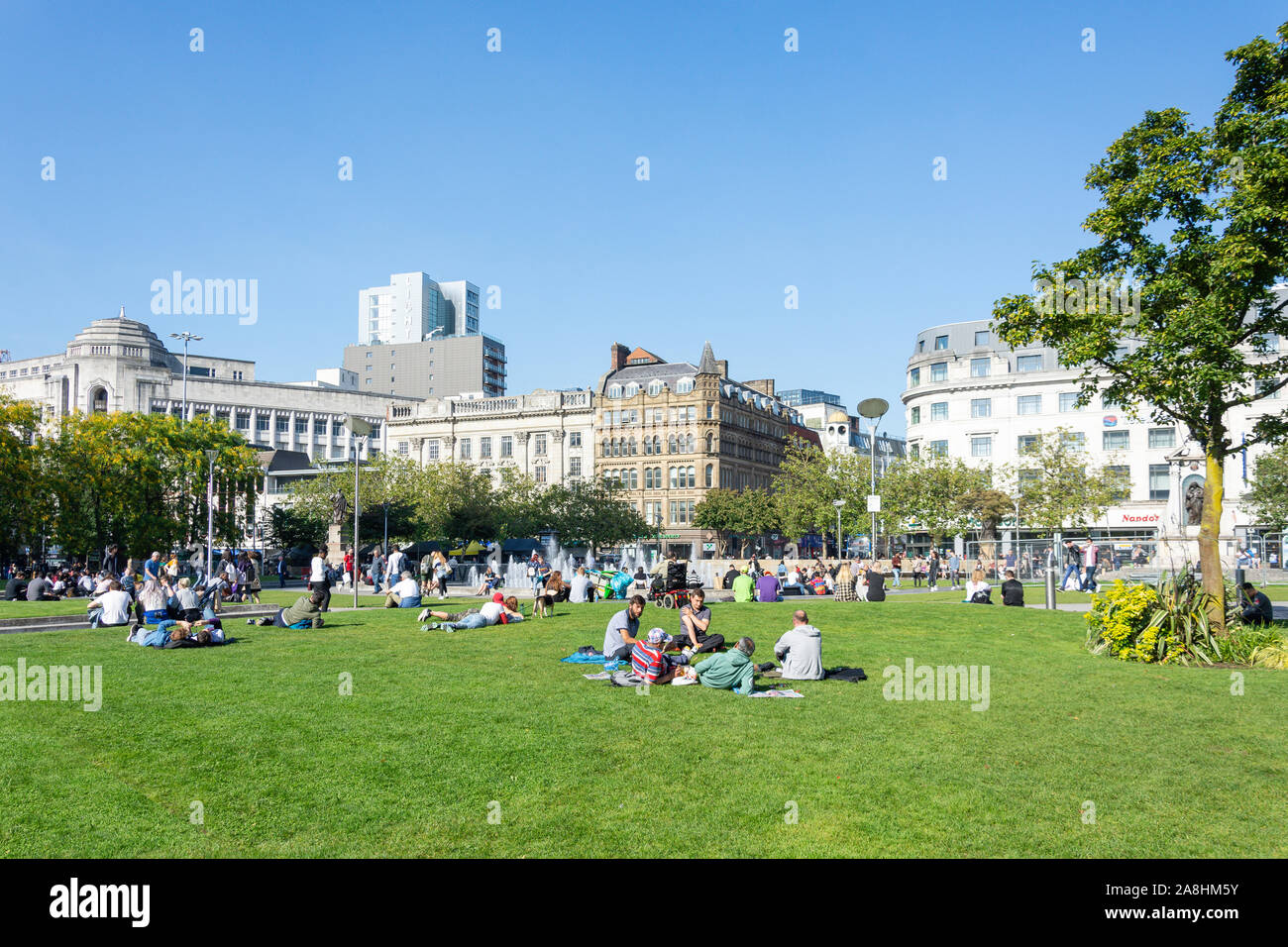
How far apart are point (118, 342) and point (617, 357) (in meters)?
68.1

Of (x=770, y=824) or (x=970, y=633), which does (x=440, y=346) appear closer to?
(x=970, y=633)

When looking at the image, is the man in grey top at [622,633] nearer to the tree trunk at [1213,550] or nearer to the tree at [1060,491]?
the tree trunk at [1213,550]

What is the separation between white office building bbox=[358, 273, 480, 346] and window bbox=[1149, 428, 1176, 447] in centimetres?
12779

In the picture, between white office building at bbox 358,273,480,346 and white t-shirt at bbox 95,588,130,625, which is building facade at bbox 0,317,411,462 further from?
white t-shirt at bbox 95,588,130,625

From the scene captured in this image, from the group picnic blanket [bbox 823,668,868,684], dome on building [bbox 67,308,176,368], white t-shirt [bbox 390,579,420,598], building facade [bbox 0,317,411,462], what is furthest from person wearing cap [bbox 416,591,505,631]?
dome on building [bbox 67,308,176,368]

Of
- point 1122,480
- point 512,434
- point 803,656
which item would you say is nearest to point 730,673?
point 803,656

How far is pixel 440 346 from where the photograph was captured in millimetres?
147250

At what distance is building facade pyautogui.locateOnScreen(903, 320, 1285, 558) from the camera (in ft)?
247

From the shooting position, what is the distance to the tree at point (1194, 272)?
52.1 feet

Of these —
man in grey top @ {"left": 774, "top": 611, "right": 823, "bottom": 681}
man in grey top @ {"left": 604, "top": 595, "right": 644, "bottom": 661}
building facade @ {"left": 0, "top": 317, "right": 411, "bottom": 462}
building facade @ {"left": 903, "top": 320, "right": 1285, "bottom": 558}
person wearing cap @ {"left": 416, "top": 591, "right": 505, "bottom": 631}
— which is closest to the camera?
man in grey top @ {"left": 774, "top": 611, "right": 823, "bottom": 681}
